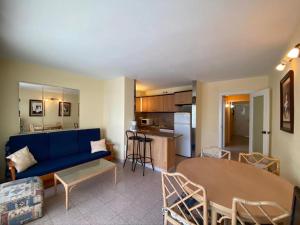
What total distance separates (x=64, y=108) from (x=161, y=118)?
3.57m

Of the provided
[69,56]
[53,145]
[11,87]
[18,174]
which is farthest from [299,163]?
[11,87]

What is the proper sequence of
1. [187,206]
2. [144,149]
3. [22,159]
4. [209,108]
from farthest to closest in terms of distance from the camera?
[209,108] < [144,149] < [22,159] < [187,206]

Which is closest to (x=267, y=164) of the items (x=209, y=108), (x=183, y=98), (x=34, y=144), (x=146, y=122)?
(x=209, y=108)

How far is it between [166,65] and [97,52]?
137 centimetres

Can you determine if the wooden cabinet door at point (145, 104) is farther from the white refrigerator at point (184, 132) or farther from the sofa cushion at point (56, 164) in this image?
the sofa cushion at point (56, 164)

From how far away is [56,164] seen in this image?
267cm

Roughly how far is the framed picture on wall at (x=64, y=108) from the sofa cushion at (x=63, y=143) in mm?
504

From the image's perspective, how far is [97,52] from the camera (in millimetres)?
2373

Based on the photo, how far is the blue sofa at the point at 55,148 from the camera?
2536 mm

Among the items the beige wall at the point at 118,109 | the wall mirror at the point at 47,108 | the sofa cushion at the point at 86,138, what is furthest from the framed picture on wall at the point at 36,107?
the beige wall at the point at 118,109

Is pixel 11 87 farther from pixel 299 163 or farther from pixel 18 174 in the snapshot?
pixel 299 163

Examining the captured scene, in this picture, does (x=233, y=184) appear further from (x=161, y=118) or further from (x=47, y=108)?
(x=161, y=118)

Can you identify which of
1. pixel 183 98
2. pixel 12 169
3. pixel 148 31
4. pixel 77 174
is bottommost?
pixel 77 174

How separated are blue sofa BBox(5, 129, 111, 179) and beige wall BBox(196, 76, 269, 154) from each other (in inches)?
119
